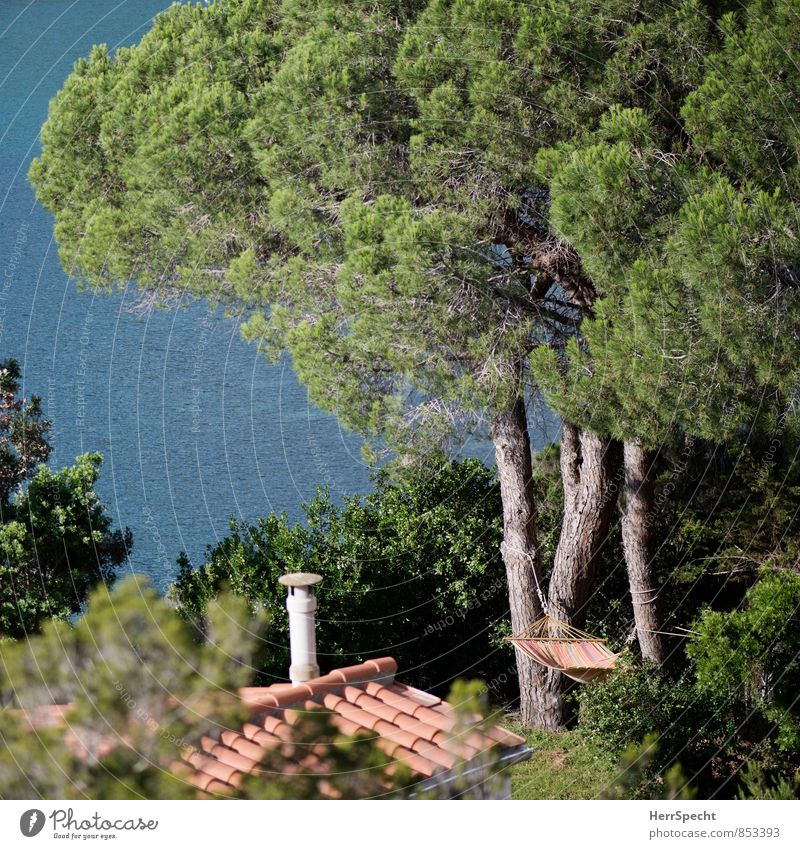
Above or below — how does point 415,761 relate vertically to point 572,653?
above

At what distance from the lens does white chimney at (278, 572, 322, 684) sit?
23.5 feet

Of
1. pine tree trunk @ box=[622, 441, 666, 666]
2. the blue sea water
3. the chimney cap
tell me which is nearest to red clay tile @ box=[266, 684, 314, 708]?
the chimney cap

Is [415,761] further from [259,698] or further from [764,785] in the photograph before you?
[764,785]

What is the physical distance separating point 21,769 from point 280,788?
125cm

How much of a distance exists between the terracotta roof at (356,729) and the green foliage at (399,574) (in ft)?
10.4

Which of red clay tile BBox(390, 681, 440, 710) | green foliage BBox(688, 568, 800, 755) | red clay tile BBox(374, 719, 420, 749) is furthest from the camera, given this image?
green foliage BBox(688, 568, 800, 755)

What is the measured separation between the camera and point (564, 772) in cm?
889

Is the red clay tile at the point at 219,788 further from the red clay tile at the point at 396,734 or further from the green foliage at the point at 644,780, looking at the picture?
the green foliage at the point at 644,780

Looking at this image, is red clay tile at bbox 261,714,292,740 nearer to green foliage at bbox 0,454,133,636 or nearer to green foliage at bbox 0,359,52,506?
green foliage at bbox 0,454,133,636

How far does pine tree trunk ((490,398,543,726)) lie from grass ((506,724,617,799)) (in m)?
0.53

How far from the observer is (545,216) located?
349 inches

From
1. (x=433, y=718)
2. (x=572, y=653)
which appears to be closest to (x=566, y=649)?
(x=572, y=653)

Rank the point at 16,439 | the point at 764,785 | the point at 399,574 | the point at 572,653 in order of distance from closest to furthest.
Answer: the point at 764,785
the point at 572,653
the point at 399,574
the point at 16,439
